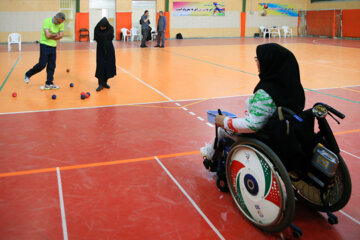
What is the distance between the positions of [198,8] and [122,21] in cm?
583

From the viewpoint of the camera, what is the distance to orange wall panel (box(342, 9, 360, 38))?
25016 mm

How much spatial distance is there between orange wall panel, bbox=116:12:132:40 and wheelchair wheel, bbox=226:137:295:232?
21.5 meters

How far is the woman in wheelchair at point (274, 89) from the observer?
2785mm

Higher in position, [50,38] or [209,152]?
[50,38]

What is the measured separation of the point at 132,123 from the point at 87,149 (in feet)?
4.08

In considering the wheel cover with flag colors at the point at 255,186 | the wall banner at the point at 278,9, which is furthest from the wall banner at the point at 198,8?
the wheel cover with flag colors at the point at 255,186

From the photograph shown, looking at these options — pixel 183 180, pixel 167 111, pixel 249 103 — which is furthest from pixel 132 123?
pixel 249 103

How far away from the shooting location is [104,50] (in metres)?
7.83

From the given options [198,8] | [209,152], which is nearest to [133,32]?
[198,8]

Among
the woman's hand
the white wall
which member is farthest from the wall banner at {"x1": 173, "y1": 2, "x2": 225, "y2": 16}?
the woman's hand

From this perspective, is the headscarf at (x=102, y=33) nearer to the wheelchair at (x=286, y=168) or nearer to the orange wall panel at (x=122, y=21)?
the wheelchair at (x=286, y=168)

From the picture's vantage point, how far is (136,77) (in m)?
9.79

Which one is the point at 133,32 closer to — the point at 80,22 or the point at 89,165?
the point at 80,22

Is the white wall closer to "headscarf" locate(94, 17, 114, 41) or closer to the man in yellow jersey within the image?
the man in yellow jersey
